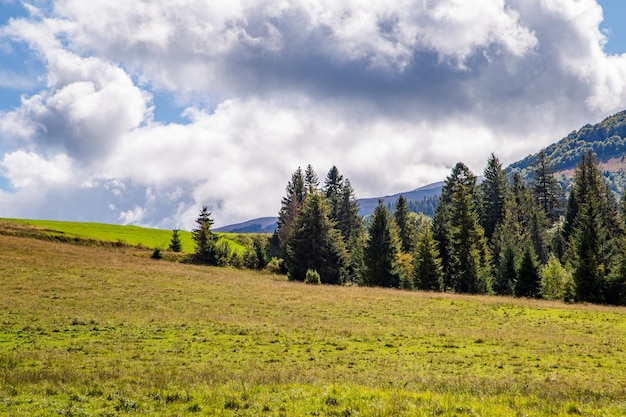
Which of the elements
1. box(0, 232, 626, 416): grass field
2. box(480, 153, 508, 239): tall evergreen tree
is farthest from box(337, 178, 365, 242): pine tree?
box(0, 232, 626, 416): grass field

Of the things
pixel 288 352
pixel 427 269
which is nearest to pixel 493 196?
pixel 427 269

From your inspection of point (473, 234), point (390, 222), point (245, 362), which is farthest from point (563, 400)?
point (390, 222)

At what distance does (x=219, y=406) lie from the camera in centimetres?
1227

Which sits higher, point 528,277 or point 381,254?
point 381,254

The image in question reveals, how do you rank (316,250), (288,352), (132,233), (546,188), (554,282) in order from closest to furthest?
(288,352), (554,282), (316,250), (546,188), (132,233)

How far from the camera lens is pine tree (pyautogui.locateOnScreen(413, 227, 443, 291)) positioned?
203ft

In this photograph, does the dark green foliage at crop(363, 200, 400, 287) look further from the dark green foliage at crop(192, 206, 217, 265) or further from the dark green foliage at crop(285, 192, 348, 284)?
the dark green foliage at crop(192, 206, 217, 265)

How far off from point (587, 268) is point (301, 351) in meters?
46.7

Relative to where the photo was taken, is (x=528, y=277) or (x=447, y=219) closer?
(x=528, y=277)

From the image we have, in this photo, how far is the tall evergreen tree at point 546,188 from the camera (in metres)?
103

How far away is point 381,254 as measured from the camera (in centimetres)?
7200

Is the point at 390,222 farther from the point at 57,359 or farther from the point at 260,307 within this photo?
the point at 57,359

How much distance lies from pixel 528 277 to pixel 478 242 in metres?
8.95

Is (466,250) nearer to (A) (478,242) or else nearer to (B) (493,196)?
(A) (478,242)
